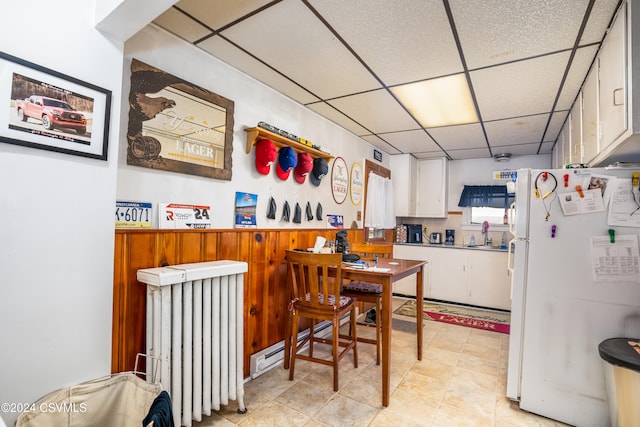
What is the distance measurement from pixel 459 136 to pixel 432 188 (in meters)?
1.49

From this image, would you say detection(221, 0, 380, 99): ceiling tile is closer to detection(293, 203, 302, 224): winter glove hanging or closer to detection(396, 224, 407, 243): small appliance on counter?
detection(293, 203, 302, 224): winter glove hanging

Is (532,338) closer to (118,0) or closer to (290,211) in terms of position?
(290,211)

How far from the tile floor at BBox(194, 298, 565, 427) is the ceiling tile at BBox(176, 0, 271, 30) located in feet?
7.60

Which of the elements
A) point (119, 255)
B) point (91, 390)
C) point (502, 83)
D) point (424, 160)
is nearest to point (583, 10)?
point (502, 83)

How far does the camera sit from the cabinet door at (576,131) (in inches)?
99.2

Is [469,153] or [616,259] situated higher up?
[469,153]

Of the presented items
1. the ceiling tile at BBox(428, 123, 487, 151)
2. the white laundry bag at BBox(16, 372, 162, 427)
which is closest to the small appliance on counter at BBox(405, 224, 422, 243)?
the ceiling tile at BBox(428, 123, 487, 151)

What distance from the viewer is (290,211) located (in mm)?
2898

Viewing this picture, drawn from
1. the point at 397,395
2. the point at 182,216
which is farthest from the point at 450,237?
the point at 182,216

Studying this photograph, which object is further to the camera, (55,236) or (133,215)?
(133,215)

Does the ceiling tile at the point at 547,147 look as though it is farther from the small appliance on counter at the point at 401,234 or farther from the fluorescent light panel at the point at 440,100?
the small appliance on counter at the point at 401,234

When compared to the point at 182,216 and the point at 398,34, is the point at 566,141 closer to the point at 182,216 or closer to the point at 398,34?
the point at 398,34

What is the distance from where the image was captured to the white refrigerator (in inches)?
74.2

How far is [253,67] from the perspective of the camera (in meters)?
2.30
